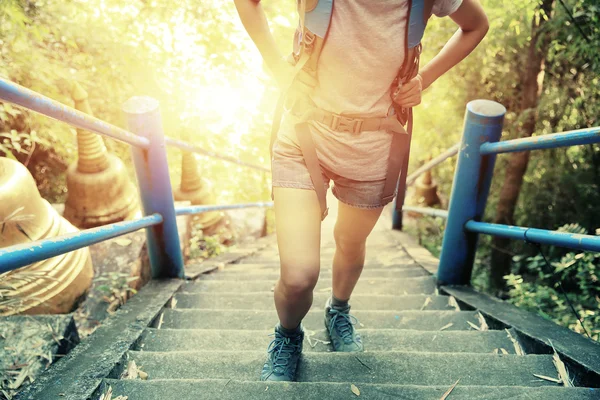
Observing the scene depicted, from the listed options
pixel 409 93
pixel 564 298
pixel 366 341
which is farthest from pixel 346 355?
pixel 564 298

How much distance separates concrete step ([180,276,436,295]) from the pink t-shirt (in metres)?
1.39

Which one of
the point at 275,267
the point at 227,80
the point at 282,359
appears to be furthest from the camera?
the point at 227,80

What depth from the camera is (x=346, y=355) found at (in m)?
1.62

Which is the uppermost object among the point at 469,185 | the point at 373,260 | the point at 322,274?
the point at 469,185

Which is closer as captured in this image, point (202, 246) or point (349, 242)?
point (349, 242)

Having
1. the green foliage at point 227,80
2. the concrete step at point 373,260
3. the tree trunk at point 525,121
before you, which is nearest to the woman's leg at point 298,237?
the concrete step at point 373,260

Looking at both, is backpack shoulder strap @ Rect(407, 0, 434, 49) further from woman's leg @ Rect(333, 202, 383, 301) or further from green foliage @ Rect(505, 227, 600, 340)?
green foliage @ Rect(505, 227, 600, 340)

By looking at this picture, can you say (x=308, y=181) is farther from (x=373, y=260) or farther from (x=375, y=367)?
(x=373, y=260)

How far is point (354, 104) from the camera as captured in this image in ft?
4.53

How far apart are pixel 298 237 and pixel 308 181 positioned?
0.67 ft

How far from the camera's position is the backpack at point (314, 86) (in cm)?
128

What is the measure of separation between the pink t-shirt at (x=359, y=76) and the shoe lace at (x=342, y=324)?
713 mm

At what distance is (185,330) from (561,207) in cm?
567

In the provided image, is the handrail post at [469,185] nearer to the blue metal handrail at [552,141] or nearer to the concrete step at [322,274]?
the blue metal handrail at [552,141]
